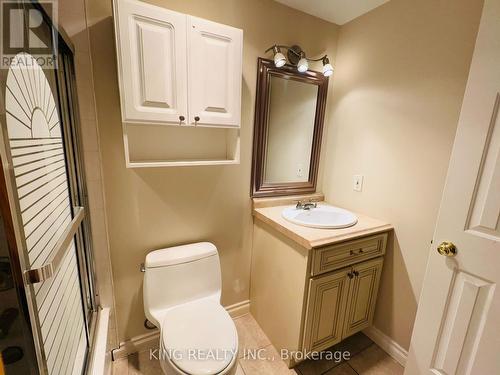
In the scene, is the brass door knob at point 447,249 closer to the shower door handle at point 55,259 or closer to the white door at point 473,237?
the white door at point 473,237

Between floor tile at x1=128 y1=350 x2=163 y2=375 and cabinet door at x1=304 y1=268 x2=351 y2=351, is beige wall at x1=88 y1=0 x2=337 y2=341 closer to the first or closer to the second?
floor tile at x1=128 y1=350 x2=163 y2=375

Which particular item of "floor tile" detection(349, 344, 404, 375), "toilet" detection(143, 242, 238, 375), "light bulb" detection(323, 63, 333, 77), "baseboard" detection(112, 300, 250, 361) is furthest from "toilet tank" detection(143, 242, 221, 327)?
"light bulb" detection(323, 63, 333, 77)

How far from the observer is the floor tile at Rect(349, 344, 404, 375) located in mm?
1418

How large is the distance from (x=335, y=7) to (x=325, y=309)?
1895mm

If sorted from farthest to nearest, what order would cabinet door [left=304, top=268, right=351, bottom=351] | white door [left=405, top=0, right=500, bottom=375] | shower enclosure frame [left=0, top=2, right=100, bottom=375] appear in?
cabinet door [left=304, top=268, right=351, bottom=351] → white door [left=405, top=0, right=500, bottom=375] → shower enclosure frame [left=0, top=2, right=100, bottom=375]

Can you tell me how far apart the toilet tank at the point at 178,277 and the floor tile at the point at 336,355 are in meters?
0.71

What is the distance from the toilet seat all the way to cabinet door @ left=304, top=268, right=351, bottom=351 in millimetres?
440

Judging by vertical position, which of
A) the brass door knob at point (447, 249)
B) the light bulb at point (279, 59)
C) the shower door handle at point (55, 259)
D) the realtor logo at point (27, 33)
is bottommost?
the brass door knob at point (447, 249)

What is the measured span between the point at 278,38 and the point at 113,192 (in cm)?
142

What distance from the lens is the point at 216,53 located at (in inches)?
46.8

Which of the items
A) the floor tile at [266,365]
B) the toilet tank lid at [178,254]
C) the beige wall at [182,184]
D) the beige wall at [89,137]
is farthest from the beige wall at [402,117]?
the beige wall at [89,137]

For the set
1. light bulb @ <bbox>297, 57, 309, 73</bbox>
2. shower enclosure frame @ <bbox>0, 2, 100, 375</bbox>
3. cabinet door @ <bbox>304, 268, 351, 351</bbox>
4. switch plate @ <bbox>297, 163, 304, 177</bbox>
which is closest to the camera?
shower enclosure frame @ <bbox>0, 2, 100, 375</bbox>

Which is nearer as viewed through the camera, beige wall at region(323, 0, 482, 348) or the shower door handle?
the shower door handle

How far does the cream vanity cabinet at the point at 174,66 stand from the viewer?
1.03 meters
